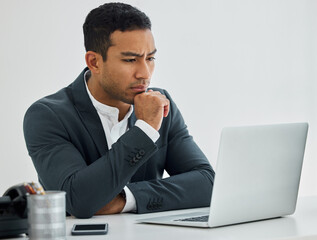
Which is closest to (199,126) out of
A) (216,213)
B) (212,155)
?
(212,155)

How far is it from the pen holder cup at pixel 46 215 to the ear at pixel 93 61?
3.36 ft

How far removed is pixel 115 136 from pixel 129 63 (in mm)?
284

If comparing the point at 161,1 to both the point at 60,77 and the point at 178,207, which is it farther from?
the point at 178,207

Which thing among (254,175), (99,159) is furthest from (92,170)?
(254,175)

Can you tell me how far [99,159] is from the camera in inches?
70.0

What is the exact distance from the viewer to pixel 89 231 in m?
1.33

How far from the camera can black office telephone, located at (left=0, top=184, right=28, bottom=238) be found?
1.29 metres

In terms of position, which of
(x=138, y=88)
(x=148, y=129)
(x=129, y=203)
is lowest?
(x=129, y=203)

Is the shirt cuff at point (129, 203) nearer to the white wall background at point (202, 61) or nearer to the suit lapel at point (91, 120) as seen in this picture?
the suit lapel at point (91, 120)

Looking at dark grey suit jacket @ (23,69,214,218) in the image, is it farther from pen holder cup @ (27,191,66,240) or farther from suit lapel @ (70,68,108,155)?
pen holder cup @ (27,191,66,240)

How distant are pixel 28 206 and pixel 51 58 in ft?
8.84

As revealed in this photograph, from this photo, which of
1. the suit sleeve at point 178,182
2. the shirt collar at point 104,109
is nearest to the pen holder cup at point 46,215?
the suit sleeve at point 178,182

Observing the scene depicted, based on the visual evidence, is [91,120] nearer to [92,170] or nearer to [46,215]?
[92,170]

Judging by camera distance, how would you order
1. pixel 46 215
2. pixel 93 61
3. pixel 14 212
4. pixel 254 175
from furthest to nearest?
pixel 93 61 < pixel 254 175 < pixel 14 212 < pixel 46 215
